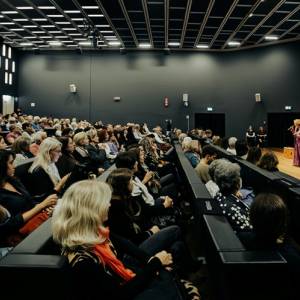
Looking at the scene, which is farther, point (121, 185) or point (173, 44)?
point (173, 44)

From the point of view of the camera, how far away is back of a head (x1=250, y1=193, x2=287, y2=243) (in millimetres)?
2143

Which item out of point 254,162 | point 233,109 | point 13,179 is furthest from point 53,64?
point 13,179

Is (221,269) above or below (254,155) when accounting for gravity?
below

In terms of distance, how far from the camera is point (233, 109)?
66.4 feet

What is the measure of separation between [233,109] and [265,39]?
409 cm

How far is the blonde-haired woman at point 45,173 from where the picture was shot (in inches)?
162

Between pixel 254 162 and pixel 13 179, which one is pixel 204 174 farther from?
pixel 13 179

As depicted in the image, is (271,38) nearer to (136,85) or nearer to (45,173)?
(136,85)

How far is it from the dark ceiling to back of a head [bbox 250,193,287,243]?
10.5 meters

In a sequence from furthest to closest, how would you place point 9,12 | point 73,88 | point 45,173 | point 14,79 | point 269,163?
point 73,88
point 14,79
point 9,12
point 269,163
point 45,173

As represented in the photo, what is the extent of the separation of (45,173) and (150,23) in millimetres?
11502

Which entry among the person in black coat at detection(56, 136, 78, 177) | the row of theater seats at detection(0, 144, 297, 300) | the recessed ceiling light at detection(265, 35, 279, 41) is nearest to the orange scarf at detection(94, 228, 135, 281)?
the row of theater seats at detection(0, 144, 297, 300)

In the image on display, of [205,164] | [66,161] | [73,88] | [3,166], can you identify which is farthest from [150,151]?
[73,88]

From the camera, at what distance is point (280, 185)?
425 cm
